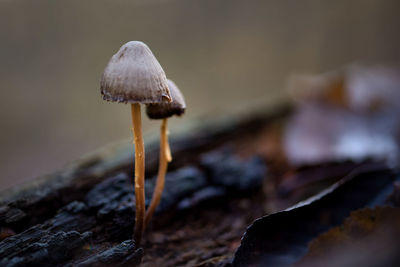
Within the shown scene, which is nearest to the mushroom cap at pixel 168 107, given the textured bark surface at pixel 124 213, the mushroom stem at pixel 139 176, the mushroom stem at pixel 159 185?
the mushroom stem at pixel 159 185

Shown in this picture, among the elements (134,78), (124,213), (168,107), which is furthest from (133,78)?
(124,213)

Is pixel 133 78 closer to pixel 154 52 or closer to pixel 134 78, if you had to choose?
pixel 134 78

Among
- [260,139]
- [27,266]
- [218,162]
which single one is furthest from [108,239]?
[260,139]

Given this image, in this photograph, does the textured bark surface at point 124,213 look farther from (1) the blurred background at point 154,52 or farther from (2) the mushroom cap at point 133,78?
(1) the blurred background at point 154,52

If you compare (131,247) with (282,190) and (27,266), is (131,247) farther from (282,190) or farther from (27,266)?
(282,190)

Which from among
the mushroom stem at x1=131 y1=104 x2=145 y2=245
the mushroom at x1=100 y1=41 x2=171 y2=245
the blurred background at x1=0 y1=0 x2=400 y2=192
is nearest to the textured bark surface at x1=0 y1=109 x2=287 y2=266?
the mushroom stem at x1=131 y1=104 x2=145 y2=245
